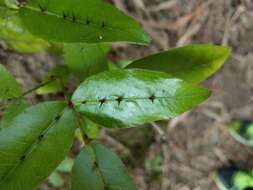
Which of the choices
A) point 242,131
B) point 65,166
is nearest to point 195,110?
point 242,131

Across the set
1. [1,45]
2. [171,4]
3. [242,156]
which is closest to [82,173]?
[1,45]

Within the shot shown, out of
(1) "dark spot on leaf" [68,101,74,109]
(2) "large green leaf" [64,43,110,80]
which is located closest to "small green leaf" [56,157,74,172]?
(2) "large green leaf" [64,43,110,80]

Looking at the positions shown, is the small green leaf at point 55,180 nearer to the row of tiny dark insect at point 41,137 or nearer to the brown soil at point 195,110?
the brown soil at point 195,110

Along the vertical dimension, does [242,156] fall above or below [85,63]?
below

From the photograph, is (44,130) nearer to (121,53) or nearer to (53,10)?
(53,10)

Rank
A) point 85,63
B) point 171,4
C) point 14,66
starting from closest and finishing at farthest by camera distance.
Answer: point 85,63 → point 14,66 → point 171,4

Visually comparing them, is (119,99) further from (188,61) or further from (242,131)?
(242,131)
